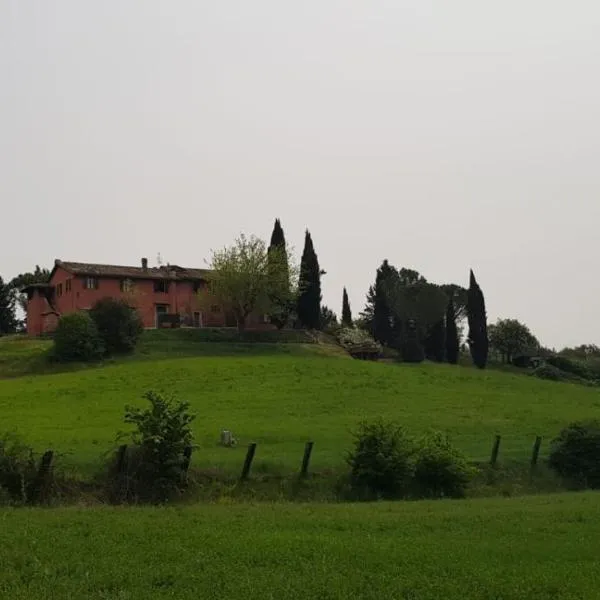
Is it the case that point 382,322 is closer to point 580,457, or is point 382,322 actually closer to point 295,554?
point 580,457

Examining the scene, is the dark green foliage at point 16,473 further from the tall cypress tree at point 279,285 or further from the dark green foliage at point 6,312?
the dark green foliage at point 6,312

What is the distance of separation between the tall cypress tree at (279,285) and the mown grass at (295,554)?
64.2 meters

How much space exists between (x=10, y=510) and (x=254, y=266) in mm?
64190

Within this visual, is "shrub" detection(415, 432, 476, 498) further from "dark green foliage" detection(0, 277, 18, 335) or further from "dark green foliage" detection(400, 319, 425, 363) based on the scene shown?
"dark green foliage" detection(0, 277, 18, 335)

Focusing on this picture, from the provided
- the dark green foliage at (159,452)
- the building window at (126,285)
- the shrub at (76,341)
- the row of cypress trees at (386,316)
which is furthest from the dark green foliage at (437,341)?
the dark green foliage at (159,452)

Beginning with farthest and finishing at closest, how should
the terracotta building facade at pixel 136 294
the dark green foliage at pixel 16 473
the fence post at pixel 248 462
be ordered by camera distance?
the terracotta building facade at pixel 136 294, the fence post at pixel 248 462, the dark green foliage at pixel 16 473

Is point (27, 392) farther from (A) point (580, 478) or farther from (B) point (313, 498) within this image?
(A) point (580, 478)

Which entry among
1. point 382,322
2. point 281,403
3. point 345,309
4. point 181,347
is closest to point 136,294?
point 181,347

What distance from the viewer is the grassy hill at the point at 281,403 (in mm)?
28938

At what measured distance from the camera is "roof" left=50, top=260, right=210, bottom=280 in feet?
263

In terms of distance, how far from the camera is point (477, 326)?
90.1 meters

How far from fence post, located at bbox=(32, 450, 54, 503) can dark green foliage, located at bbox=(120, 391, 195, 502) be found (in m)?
2.27

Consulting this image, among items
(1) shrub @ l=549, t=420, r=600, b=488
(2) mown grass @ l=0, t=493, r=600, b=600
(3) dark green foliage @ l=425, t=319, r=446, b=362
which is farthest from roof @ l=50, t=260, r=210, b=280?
(2) mown grass @ l=0, t=493, r=600, b=600

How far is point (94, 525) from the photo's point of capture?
13859mm
